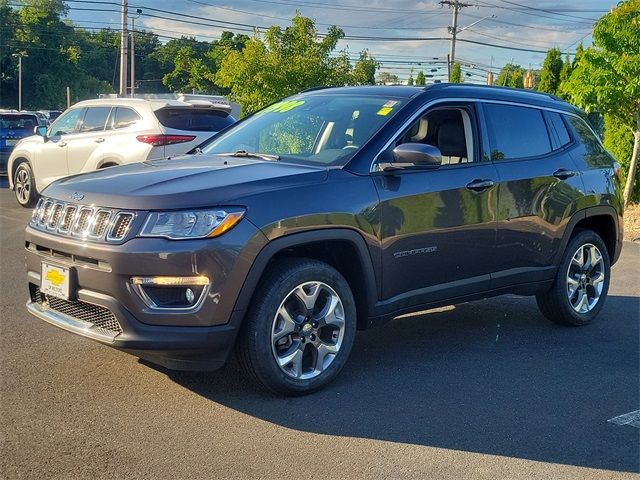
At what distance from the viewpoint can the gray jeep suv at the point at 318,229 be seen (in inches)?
159

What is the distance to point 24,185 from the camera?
13.1 m

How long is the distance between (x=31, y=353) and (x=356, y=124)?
8.73 feet

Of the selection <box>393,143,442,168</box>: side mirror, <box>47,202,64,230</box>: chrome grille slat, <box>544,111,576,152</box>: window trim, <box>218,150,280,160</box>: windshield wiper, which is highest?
<box>544,111,576,152</box>: window trim

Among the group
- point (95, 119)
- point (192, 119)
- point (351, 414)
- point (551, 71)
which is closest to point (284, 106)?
point (351, 414)

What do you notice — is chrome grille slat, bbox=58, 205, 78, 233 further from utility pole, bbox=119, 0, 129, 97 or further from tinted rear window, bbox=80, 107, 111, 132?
utility pole, bbox=119, 0, 129, 97

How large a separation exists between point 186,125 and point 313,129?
6.22m

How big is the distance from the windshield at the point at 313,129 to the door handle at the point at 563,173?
156cm

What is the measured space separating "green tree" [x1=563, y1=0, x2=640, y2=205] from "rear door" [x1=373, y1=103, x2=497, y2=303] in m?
7.78

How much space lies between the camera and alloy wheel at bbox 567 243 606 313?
6.32m

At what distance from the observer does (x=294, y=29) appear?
14961 millimetres

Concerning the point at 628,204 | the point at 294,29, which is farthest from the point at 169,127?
the point at 628,204

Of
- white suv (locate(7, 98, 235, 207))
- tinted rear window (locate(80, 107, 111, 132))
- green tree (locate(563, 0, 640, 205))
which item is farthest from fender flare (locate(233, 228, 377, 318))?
green tree (locate(563, 0, 640, 205))

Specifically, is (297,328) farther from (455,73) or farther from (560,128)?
(455,73)

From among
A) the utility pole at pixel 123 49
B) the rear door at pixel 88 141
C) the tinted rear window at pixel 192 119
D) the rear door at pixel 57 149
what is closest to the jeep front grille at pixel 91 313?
the tinted rear window at pixel 192 119
